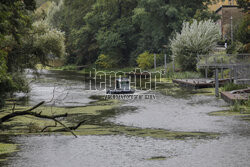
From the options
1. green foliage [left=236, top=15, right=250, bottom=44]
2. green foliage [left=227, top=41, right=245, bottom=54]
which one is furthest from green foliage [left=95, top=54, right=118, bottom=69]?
green foliage [left=227, top=41, right=245, bottom=54]

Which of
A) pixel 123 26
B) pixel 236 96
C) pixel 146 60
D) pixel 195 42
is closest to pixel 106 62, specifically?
pixel 123 26

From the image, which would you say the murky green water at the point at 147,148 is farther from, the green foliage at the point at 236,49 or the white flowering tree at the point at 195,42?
the white flowering tree at the point at 195,42

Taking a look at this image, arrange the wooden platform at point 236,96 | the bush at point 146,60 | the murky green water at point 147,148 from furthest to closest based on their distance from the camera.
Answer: the bush at point 146,60 < the wooden platform at point 236,96 < the murky green water at point 147,148

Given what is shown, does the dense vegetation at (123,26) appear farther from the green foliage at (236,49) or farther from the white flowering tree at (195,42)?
the green foliage at (236,49)

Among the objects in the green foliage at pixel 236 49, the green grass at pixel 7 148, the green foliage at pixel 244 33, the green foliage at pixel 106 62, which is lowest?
the green grass at pixel 7 148

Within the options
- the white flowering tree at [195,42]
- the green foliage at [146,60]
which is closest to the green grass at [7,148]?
the white flowering tree at [195,42]

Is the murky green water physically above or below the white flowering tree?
below

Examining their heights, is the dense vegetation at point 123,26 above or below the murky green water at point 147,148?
above

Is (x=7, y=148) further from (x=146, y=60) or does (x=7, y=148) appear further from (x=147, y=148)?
(x=146, y=60)

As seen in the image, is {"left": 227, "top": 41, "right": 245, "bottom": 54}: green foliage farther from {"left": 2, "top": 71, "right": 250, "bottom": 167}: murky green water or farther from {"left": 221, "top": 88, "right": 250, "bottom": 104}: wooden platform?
{"left": 2, "top": 71, "right": 250, "bottom": 167}: murky green water

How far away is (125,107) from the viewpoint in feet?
102

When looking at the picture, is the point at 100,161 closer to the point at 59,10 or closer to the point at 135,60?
the point at 135,60

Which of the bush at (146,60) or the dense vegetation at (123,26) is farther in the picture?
the dense vegetation at (123,26)

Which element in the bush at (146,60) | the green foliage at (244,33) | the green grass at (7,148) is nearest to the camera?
the green grass at (7,148)
